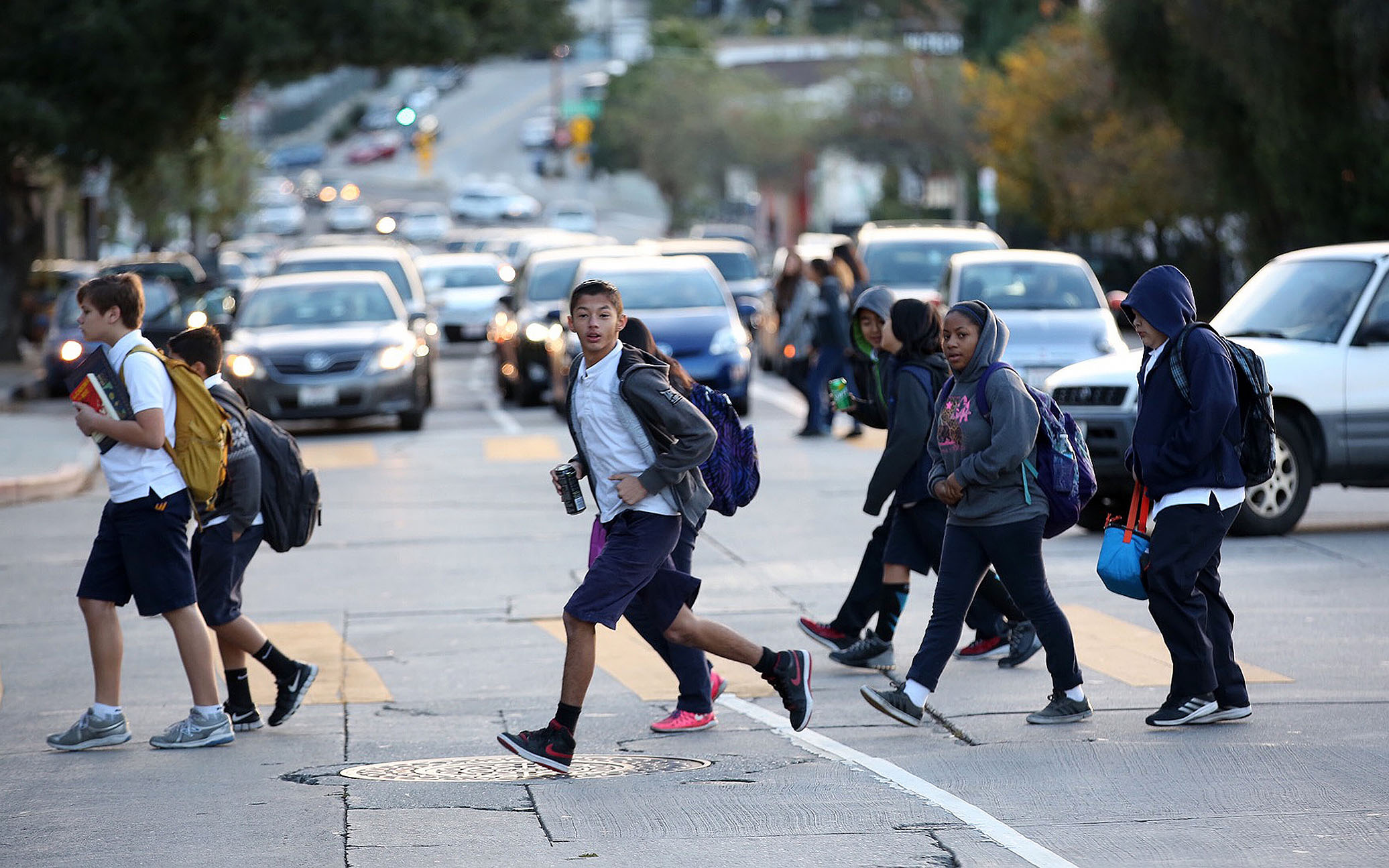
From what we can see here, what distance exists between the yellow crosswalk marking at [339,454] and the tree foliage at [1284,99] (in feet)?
37.7

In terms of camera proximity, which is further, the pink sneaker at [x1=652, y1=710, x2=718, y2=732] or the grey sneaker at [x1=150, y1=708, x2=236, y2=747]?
the pink sneaker at [x1=652, y1=710, x2=718, y2=732]

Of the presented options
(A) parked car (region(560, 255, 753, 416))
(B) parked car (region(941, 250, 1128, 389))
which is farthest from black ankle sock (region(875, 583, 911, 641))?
(A) parked car (region(560, 255, 753, 416))

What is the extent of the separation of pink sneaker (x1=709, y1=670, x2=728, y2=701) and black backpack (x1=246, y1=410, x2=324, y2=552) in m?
1.72

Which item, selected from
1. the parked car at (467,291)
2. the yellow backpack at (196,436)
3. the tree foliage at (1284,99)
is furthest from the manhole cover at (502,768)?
the parked car at (467,291)

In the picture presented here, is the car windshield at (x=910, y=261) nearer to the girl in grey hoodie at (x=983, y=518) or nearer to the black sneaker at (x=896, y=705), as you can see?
the girl in grey hoodie at (x=983, y=518)

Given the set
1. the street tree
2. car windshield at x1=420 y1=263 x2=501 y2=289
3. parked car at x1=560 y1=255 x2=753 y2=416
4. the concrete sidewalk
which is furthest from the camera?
car windshield at x1=420 y1=263 x2=501 y2=289

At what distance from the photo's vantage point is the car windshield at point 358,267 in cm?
2464

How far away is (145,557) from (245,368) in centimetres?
1282

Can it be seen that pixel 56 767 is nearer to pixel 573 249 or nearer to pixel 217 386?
pixel 217 386

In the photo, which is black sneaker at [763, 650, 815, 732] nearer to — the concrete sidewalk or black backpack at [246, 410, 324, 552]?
black backpack at [246, 410, 324, 552]

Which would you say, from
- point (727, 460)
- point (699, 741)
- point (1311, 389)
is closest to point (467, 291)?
point (1311, 389)

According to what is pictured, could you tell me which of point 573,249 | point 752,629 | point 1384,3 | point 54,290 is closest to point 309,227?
point 54,290

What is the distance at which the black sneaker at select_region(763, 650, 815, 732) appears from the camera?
742 centimetres

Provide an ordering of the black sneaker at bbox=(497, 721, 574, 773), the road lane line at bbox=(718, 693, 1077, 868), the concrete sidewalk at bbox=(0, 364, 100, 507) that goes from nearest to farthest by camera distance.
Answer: the road lane line at bbox=(718, 693, 1077, 868) < the black sneaker at bbox=(497, 721, 574, 773) < the concrete sidewalk at bbox=(0, 364, 100, 507)
